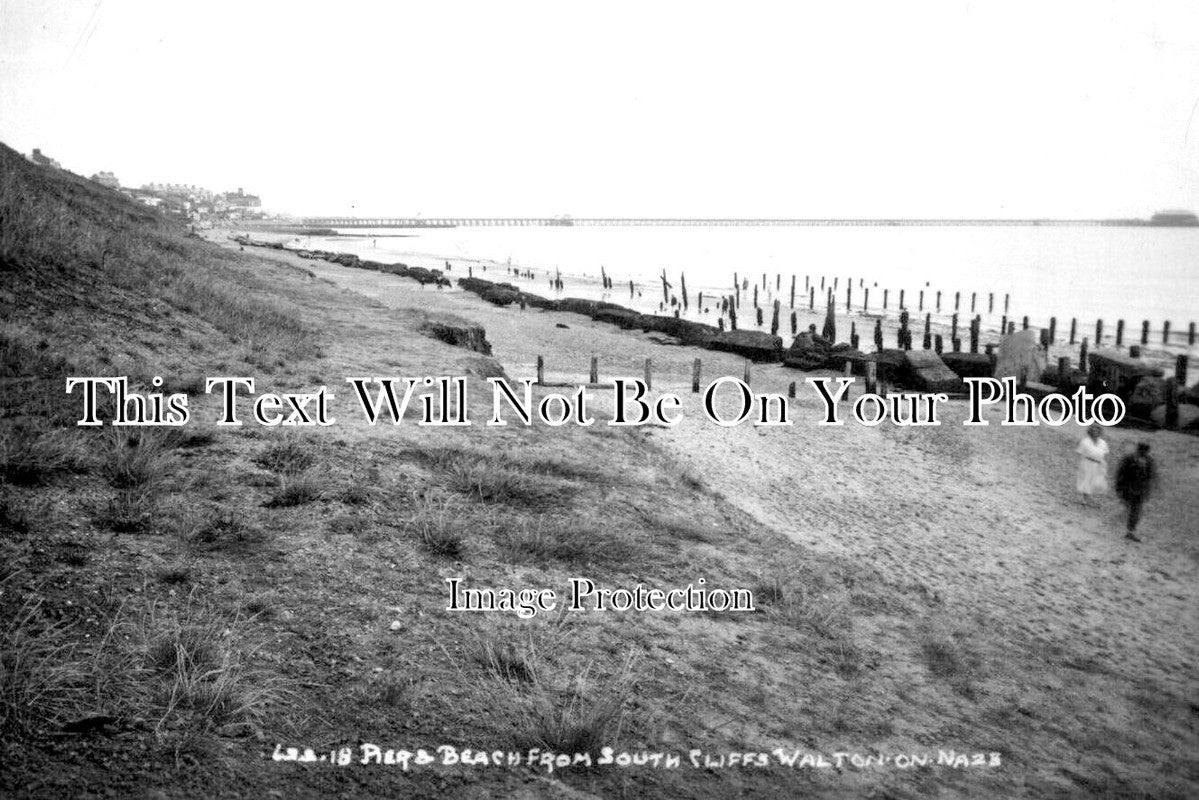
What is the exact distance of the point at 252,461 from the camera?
7.41 m

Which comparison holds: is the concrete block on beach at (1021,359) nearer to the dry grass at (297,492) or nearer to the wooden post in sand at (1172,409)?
the wooden post in sand at (1172,409)

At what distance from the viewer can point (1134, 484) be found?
12.5 metres

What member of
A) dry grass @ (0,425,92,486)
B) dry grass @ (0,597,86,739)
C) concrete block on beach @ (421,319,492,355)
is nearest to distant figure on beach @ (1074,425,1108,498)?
dry grass @ (0,597,86,739)

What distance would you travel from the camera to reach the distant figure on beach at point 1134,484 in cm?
1164

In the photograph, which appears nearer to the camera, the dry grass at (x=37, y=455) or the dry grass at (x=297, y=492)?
the dry grass at (x=37, y=455)

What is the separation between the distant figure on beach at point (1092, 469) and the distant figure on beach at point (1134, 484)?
261mm

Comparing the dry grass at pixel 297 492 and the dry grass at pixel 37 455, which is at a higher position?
the dry grass at pixel 37 455

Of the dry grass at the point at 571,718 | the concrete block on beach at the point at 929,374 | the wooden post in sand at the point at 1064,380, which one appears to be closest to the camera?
the dry grass at the point at 571,718

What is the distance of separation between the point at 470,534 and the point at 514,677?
227 cm

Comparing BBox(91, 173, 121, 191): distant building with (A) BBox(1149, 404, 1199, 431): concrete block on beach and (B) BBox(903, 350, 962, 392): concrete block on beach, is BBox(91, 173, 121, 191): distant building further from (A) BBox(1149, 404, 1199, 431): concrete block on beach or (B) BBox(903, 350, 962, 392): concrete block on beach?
(A) BBox(1149, 404, 1199, 431): concrete block on beach

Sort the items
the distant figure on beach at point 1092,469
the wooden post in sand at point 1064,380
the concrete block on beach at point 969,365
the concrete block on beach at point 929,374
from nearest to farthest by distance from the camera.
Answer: the distant figure on beach at point 1092,469, the wooden post in sand at point 1064,380, the concrete block on beach at point 929,374, the concrete block on beach at point 969,365

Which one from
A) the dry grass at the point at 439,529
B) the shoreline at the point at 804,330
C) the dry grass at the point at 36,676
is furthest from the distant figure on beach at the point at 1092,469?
the dry grass at the point at 36,676

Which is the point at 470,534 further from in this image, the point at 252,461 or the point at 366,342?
the point at 366,342

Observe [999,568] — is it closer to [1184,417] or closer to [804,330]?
[1184,417]
